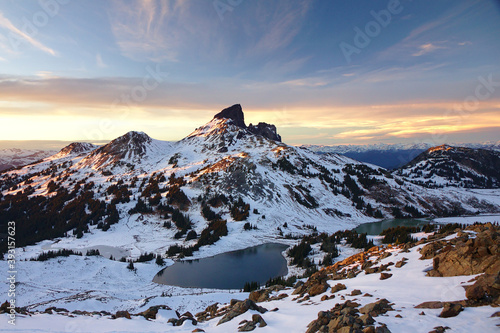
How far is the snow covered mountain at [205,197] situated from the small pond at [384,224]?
4301mm

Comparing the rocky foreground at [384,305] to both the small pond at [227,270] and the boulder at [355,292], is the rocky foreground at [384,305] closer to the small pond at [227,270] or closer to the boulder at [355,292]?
the boulder at [355,292]

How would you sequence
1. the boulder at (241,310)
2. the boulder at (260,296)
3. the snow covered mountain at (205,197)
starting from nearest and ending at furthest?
the boulder at (241,310), the boulder at (260,296), the snow covered mountain at (205,197)

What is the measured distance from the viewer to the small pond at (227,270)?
124ft

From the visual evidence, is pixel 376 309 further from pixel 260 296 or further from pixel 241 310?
pixel 260 296

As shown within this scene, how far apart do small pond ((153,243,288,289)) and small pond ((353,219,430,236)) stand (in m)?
35.8

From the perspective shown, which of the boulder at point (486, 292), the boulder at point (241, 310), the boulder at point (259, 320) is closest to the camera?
the boulder at point (486, 292)

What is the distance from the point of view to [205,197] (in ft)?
274

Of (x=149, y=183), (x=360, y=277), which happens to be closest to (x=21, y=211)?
(x=149, y=183)

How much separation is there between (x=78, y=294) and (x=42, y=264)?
1227 cm

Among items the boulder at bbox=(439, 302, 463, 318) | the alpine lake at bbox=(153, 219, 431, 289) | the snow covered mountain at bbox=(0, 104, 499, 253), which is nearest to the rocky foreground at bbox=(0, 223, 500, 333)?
the boulder at bbox=(439, 302, 463, 318)

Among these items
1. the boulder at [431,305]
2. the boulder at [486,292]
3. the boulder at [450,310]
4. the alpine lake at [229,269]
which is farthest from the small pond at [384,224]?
the boulder at [450,310]

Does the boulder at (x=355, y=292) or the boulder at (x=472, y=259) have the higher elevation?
the boulder at (x=472, y=259)

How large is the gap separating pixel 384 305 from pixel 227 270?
112 ft

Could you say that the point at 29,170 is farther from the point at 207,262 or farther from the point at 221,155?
the point at 207,262
